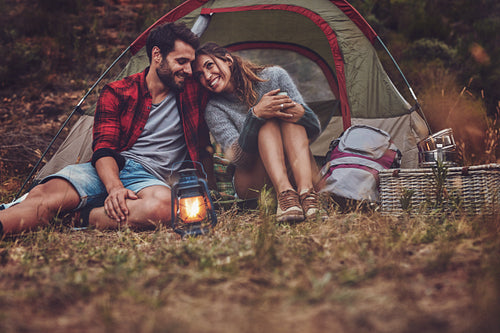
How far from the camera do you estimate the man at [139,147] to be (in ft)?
7.74

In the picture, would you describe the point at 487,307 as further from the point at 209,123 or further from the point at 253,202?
the point at 209,123

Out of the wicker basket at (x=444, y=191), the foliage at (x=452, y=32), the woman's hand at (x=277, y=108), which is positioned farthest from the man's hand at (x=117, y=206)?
the foliage at (x=452, y=32)

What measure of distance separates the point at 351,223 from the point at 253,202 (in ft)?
3.26

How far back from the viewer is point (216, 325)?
3.51 feet

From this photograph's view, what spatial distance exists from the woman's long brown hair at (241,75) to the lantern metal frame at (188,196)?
93 cm

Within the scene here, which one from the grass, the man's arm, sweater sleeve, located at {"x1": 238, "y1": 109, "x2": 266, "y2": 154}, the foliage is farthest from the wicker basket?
the foliage

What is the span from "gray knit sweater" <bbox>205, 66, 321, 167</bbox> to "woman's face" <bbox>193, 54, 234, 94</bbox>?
0.07 meters

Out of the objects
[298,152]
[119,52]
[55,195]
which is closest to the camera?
[55,195]

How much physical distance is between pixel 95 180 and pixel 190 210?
2.62 ft

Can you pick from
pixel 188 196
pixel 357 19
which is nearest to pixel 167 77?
pixel 188 196

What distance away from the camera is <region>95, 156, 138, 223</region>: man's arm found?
7.68 feet

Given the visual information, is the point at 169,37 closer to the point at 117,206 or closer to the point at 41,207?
the point at 117,206

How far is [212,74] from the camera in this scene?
9.55 feet

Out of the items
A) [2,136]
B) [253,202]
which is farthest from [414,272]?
[2,136]
